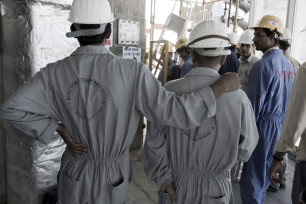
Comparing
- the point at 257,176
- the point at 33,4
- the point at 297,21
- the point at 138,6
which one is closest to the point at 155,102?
the point at 33,4

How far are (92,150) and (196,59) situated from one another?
879 mm

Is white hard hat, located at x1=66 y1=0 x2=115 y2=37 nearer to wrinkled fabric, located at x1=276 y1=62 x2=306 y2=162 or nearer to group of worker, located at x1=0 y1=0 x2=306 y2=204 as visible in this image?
group of worker, located at x1=0 y1=0 x2=306 y2=204

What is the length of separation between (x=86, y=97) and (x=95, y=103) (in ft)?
0.20

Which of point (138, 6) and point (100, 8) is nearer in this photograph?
point (100, 8)

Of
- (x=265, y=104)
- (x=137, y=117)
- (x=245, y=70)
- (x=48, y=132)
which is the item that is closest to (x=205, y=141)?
(x=137, y=117)

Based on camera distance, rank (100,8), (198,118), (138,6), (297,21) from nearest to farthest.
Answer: (198,118) < (100,8) < (138,6) < (297,21)

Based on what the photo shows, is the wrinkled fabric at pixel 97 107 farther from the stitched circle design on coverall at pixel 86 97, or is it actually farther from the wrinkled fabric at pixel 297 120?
the wrinkled fabric at pixel 297 120

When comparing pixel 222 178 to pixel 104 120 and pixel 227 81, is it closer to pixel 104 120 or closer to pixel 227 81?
pixel 227 81

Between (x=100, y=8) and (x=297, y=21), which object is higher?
(x=297, y=21)

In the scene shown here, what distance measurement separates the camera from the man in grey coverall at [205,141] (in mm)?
1688

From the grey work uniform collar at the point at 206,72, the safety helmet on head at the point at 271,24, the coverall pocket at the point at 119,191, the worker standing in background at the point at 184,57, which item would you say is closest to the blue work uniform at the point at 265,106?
the safety helmet on head at the point at 271,24

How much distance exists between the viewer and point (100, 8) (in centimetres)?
165

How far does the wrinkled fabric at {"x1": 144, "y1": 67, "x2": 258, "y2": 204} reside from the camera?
66.2 inches

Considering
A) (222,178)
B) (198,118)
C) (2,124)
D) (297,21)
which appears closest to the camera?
(198,118)
